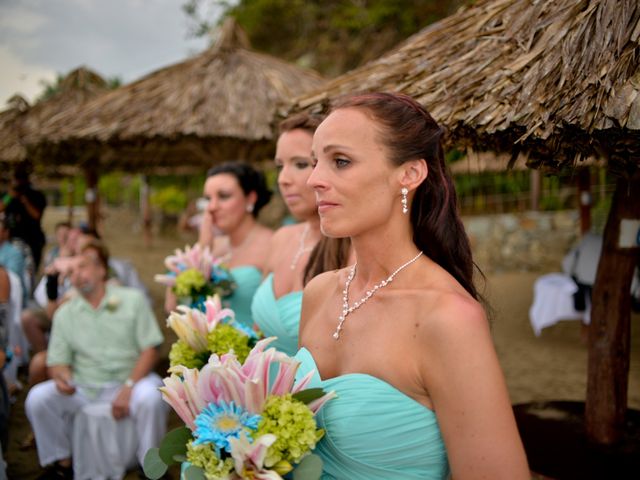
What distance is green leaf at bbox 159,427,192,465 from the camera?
1.76m

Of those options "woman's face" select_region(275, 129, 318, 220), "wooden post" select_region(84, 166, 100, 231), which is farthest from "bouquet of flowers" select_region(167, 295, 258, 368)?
"wooden post" select_region(84, 166, 100, 231)

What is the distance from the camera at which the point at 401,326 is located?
1688mm

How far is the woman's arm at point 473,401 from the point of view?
4.87 feet

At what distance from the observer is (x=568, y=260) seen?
6.70m

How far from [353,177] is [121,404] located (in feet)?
11.0

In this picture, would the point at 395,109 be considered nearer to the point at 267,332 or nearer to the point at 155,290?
the point at 267,332

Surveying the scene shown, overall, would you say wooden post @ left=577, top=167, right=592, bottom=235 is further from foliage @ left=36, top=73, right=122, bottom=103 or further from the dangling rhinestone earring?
foliage @ left=36, top=73, right=122, bottom=103

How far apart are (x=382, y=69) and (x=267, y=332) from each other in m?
1.81

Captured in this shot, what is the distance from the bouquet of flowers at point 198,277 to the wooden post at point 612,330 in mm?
2428

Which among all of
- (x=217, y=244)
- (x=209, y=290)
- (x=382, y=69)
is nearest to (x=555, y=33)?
(x=382, y=69)

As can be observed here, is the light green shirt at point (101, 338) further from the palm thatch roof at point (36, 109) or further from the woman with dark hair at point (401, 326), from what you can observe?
the palm thatch roof at point (36, 109)

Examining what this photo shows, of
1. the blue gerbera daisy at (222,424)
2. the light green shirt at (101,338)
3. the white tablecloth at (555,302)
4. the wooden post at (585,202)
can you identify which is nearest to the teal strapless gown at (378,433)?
the blue gerbera daisy at (222,424)

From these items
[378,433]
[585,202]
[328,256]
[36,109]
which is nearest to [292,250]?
[328,256]

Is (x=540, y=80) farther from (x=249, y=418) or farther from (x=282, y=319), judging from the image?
(x=249, y=418)
